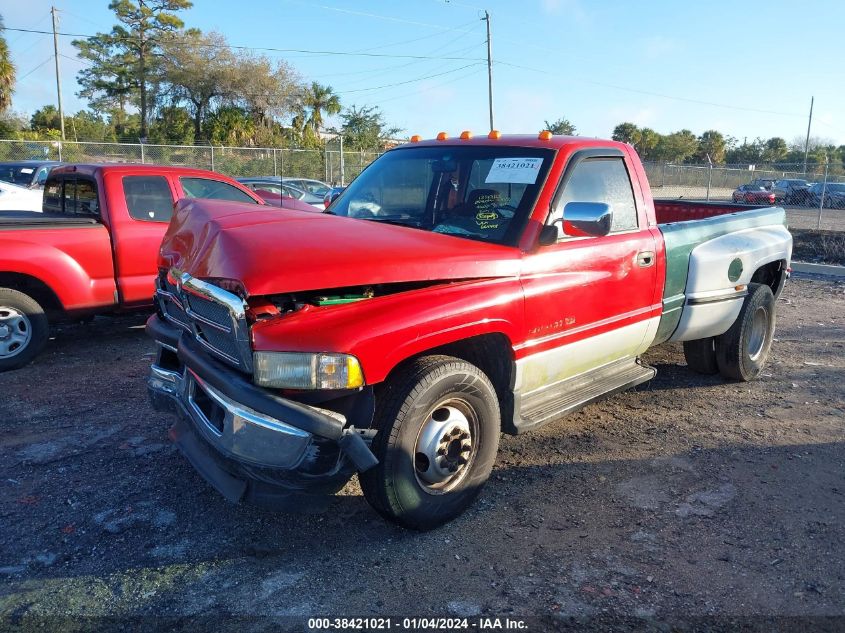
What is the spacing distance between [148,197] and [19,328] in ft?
5.78

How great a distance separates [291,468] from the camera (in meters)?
2.84

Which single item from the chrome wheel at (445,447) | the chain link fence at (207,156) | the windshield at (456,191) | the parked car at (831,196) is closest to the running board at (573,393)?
the chrome wheel at (445,447)

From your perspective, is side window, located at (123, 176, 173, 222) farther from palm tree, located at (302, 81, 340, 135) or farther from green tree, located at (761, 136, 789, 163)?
green tree, located at (761, 136, 789, 163)

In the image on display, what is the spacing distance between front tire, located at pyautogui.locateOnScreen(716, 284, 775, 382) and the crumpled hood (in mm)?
2939

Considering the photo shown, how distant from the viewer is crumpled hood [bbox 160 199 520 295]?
2861 millimetres

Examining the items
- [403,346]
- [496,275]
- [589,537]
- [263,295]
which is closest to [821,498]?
[589,537]

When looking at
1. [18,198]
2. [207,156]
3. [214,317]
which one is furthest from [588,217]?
[207,156]

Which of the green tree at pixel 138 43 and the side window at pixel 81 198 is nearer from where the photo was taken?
the side window at pixel 81 198

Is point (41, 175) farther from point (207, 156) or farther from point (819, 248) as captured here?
point (819, 248)

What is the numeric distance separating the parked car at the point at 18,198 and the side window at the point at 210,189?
6471 millimetres

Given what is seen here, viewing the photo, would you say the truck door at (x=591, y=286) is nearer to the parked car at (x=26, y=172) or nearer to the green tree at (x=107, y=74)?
the parked car at (x=26, y=172)

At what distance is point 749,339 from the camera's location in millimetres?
5699

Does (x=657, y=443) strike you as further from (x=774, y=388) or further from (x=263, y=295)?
(x=263, y=295)

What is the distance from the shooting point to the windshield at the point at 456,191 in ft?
12.4
